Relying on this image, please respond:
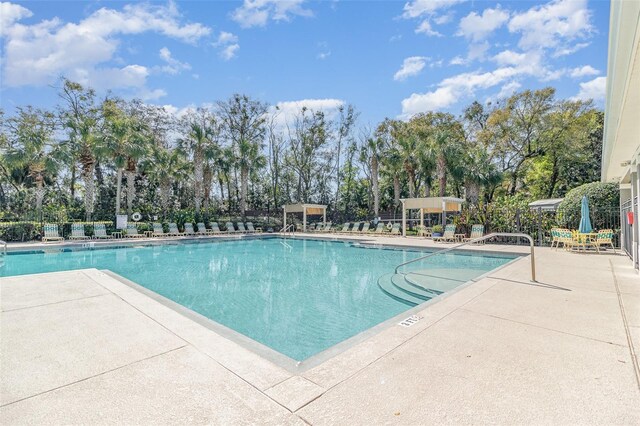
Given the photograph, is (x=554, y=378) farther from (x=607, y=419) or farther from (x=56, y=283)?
(x=56, y=283)

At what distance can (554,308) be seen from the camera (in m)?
4.05

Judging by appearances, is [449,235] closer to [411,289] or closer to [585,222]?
[585,222]

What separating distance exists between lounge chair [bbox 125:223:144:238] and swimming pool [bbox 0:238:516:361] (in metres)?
4.24

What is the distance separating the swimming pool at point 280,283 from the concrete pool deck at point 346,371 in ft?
3.41

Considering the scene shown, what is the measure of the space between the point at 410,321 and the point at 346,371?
4.63 ft

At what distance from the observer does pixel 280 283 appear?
7203 millimetres

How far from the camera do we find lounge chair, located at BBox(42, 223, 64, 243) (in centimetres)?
1484

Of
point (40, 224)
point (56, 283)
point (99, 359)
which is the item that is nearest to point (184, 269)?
point (56, 283)

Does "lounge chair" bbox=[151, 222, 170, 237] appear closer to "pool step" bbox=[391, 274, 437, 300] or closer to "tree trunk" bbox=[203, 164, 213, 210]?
"tree trunk" bbox=[203, 164, 213, 210]

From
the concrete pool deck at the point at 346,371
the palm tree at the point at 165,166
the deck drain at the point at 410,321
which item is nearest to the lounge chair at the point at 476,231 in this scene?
the concrete pool deck at the point at 346,371

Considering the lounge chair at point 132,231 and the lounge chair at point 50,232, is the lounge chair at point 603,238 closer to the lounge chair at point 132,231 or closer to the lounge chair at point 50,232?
the lounge chair at point 132,231

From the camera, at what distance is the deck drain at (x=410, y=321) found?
3.53 meters

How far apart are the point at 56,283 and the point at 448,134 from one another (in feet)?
68.0

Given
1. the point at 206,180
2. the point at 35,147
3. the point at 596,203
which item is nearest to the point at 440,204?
the point at 596,203
